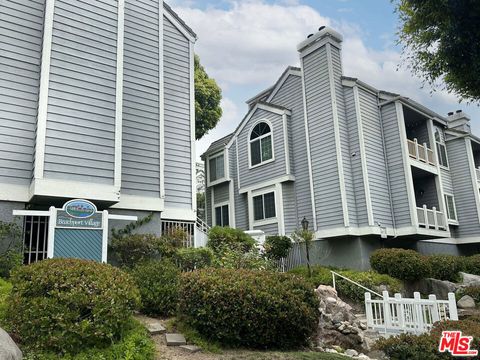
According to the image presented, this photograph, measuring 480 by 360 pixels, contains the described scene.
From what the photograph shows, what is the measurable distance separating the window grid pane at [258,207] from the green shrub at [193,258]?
29.7ft

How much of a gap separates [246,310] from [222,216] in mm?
15355

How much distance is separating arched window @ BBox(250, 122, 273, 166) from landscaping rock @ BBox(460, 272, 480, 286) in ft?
31.9

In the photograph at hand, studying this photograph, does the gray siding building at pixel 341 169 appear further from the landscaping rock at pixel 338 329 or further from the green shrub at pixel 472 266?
the landscaping rock at pixel 338 329

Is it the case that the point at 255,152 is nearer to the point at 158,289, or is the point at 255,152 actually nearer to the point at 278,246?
the point at 278,246

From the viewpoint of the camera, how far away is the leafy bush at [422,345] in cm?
570

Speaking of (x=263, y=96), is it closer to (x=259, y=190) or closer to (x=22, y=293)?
(x=259, y=190)

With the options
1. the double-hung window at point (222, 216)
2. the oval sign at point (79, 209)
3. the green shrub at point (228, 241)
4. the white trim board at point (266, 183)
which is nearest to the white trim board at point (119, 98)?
the oval sign at point (79, 209)

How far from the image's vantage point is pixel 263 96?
925 inches

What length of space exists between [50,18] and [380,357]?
10965 millimetres

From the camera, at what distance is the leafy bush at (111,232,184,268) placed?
10.2 meters

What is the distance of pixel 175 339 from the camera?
652 cm

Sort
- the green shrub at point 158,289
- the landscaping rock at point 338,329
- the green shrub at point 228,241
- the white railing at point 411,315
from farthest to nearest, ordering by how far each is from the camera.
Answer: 1. the green shrub at point 228,241
2. the white railing at point 411,315
3. the landscaping rock at point 338,329
4. the green shrub at point 158,289

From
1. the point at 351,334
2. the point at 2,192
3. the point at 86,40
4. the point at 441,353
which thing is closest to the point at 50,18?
the point at 86,40

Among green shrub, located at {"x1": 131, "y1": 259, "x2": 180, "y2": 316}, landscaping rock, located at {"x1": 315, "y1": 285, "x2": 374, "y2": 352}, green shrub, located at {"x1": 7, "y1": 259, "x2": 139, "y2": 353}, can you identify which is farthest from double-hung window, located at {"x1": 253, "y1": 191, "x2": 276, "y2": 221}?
green shrub, located at {"x1": 7, "y1": 259, "x2": 139, "y2": 353}
